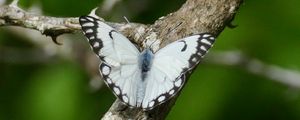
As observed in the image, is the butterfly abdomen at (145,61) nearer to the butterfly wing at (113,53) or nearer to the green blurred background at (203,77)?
the butterfly wing at (113,53)

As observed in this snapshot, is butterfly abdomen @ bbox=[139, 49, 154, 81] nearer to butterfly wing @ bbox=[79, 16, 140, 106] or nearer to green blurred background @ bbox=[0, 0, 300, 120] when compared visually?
butterfly wing @ bbox=[79, 16, 140, 106]

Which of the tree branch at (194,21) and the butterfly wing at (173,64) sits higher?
the tree branch at (194,21)

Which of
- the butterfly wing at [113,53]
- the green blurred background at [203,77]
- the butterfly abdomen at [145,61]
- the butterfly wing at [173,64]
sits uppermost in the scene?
the butterfly wing at [113,53]

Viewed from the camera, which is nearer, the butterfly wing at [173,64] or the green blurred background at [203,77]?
the butterfly wing at [173,64]

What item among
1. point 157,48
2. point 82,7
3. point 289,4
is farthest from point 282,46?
point 157,48

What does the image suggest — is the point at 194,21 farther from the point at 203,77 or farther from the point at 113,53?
the point at 203,77

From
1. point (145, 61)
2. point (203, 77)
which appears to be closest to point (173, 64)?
point (145, 61)

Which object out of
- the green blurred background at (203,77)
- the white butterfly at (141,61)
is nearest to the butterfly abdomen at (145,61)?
the white butterfly at (141,61)
